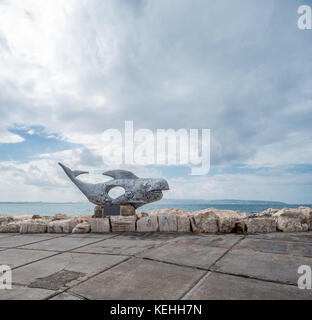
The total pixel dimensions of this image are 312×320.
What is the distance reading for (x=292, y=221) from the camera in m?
5.34

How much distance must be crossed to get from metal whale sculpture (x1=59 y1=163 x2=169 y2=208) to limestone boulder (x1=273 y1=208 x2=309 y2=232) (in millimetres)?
3088

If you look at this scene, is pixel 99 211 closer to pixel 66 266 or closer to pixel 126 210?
pixel 126 210

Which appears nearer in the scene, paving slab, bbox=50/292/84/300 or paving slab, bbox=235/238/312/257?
paving slab, bbox=50/292/84/300

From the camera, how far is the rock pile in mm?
5336

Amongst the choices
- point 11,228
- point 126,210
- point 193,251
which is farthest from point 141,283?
point 11,228

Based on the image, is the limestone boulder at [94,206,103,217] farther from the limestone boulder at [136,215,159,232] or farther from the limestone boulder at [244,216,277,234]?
the limestone boulder at [244,216,277,234]

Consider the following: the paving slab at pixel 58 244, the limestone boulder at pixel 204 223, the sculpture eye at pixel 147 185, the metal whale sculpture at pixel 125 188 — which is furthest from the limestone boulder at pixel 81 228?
the limestone boulder at pixel 204 223

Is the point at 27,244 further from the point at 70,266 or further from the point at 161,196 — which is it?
the point at 161,196

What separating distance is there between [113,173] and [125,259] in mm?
4495

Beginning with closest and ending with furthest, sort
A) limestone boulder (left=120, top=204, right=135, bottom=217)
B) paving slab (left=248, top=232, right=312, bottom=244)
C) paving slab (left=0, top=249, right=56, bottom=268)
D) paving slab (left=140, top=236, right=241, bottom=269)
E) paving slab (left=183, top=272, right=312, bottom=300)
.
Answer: paving slab (left=183, top=272, right=312, bottom=300) → paving slab (left=140, top=236, right=241, bottom=269) → paving slab (left=0, top=249, right=56, bottom=268) → paving slab (left=248, top=232, right=312, bottom=244) → limestone boulder (left=120, top=204, right=135, bottom=217)

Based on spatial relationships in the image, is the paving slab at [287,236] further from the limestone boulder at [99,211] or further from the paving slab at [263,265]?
the limestone boulder at [99,211]

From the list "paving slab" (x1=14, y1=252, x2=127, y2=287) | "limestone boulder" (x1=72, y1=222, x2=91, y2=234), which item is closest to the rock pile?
"limestone boulder" (x1=72, y1=222, x2=91, y2=234)

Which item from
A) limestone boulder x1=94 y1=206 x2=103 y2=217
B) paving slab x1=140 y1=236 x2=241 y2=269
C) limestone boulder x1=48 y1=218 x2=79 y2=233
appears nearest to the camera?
paving slab x1=140 y1=236 x2=241 y2=269

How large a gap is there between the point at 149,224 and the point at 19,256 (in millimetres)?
2973
